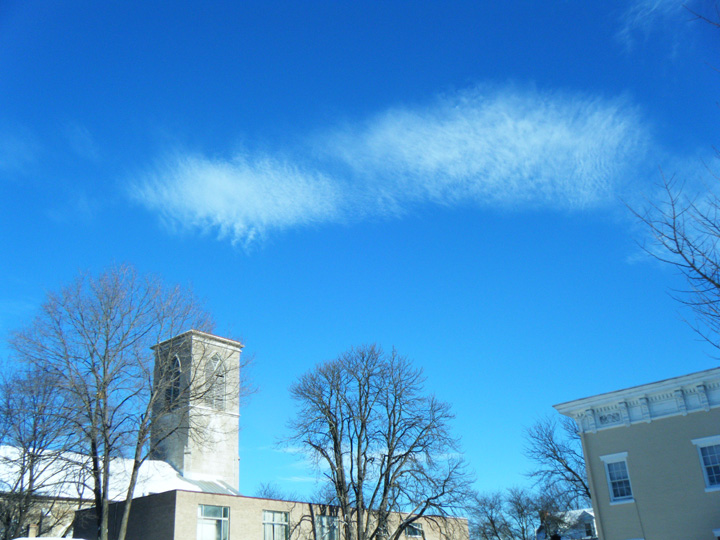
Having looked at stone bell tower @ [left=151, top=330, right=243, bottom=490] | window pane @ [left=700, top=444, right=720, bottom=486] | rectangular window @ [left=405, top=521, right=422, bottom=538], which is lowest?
rectangular window @ [left=405, top=521, right=422, bottom=538]

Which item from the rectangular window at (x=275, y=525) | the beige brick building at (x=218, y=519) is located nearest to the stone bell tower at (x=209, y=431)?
the beige brick building at (x=218, y=519)

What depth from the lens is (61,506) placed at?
139ft

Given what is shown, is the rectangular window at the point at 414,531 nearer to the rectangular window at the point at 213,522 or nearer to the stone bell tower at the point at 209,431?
the stone bell tower at the point at 209,431

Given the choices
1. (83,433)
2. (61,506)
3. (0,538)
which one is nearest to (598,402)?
(83,433)

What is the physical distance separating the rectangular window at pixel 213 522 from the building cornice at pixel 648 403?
1765 cm

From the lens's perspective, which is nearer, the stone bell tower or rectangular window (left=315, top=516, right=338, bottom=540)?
the stone bell tower

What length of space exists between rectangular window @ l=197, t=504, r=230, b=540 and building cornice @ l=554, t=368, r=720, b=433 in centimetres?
1765

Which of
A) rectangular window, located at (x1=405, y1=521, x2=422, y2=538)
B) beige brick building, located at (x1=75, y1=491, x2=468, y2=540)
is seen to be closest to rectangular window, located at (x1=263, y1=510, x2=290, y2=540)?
beige brick building, located at (x1=75, y1=491, x2=468, y2=540)

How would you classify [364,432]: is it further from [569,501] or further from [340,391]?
[569,501]

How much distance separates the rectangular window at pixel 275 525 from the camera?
34531 mm

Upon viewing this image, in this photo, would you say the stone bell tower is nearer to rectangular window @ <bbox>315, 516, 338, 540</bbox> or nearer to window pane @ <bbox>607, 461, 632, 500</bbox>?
rectangular window @ <bbox>315, 516, 338, 540</bbox>

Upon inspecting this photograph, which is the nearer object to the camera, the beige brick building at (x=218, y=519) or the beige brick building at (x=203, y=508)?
the beige brick building at (x=203, y=508)

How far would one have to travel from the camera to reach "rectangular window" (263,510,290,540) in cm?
3453

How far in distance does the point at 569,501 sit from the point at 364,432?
1676 cm
